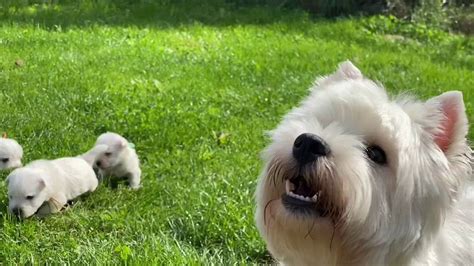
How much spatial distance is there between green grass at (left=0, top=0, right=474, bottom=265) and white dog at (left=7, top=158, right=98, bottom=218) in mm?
95

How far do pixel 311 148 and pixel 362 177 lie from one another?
205 millimetres

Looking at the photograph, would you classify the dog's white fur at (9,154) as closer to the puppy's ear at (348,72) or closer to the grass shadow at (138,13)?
the puppy's ear at (348,72)

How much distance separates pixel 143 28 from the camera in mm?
10672

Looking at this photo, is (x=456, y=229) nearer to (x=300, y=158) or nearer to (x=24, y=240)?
(x=300, y=158)

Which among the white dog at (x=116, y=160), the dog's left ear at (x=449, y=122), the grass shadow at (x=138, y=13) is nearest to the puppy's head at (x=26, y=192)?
the white dog at (x=116, y=160)

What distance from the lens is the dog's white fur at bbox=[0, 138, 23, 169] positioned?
5082 millimetres

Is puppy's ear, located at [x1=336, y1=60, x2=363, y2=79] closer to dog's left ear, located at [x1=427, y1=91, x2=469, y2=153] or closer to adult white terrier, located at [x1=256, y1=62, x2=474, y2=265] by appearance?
adult white terrier, located at [x1=256, y1=62, x2=474, y2=265]

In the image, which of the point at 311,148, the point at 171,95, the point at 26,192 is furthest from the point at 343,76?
the point at 171,95

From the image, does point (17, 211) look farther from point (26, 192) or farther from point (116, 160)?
point (116, 160)

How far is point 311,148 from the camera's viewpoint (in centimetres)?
264

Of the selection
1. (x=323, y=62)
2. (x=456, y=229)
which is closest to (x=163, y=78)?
(x=323, y=62)

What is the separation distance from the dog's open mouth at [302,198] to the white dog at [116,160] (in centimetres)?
249

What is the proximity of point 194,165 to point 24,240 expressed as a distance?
165 centimetres

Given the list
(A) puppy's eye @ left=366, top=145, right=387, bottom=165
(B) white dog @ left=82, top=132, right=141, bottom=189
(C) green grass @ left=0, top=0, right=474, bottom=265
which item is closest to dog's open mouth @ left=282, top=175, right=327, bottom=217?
(A) puppy's eye @ left=366, top=145, right=387, bottom=165
